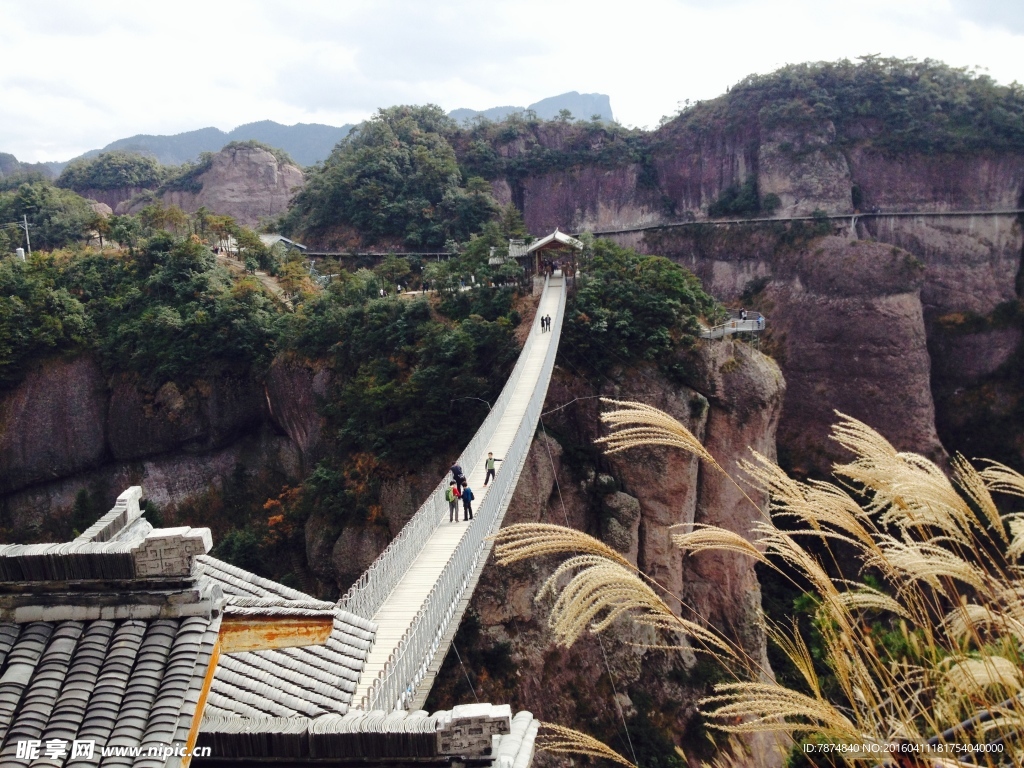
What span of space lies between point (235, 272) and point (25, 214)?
43.3 ft

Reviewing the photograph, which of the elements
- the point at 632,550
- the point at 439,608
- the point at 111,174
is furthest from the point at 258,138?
the point at 439,608

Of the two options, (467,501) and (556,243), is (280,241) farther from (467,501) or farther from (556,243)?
(467,501)

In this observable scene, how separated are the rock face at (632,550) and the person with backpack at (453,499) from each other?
16.4 ft

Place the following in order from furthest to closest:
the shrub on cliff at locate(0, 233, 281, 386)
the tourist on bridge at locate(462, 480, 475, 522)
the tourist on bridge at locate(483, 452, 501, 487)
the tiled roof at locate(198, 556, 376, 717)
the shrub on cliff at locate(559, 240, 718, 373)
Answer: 1. the shrub on cliff at locate(0, 233, 281, 386)
2. the shrub on cliff at locate(559, 240, 718, 373)
3. the tourist on bridge at locate(483, 452, 501, 487)
4. the tourist on bridge at locate(462, 480, 475, 522)
5. the tiled roof at locate(198, 556, 376, 717)

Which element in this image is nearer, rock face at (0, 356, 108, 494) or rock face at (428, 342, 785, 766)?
rock face at (428, 342, 785, 766)

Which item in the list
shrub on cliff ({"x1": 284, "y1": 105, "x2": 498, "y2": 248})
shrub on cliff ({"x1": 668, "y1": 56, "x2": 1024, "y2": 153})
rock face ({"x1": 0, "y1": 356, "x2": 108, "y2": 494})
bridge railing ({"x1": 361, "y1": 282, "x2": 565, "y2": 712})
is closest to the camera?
bridge railing ({"x1": 361, "y1": 282, "x2": 565, "y2": 712})

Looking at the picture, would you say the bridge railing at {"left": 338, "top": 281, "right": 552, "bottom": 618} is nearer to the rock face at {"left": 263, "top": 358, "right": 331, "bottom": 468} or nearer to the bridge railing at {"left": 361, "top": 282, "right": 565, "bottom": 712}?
the bridge railing at {"left": 361, "top": 282, "right": 565, "bottom": 712}

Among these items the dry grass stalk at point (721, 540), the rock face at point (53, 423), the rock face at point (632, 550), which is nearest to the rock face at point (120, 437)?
the rock face at point (53, 423)

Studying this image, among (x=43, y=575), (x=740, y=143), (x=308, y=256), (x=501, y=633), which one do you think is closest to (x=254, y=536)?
(x=501, y=633)

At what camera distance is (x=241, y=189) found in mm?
49156

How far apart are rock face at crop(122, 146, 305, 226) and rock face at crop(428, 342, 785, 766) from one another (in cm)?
3643

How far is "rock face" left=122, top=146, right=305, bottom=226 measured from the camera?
1914 inches

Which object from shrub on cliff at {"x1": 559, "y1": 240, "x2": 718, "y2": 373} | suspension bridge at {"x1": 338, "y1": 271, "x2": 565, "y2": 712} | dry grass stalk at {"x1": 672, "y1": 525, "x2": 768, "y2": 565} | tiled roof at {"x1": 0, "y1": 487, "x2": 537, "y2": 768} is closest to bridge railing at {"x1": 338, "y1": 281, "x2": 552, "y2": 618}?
suspension bridge at {"x1": 338, "y1": 271, "x2": 565, "y2": 712}

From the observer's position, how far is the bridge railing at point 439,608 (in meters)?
6.49
